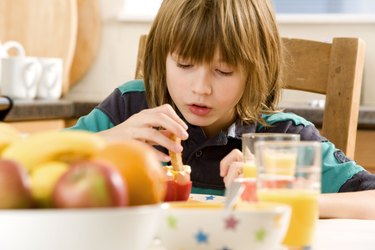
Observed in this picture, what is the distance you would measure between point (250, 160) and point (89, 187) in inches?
16.8

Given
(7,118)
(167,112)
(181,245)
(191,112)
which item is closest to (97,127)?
(191,112)

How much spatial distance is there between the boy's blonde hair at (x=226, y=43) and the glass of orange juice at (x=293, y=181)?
0.63m

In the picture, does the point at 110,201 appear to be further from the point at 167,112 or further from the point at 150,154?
the point at 167,112

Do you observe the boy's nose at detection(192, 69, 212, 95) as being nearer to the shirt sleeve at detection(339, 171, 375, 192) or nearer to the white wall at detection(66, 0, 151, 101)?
the shirt sleeve at detection(339, 171, 375, 192)

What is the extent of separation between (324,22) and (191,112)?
132 cm

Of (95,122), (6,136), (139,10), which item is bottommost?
(95,122)

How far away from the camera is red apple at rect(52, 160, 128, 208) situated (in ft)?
1.80

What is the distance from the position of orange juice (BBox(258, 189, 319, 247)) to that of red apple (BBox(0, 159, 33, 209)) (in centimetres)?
24

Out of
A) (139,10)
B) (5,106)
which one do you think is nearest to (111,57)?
(139,10)

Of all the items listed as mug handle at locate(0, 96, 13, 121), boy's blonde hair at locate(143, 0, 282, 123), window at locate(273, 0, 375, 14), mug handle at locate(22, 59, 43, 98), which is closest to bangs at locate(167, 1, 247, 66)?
boy's blonde hair at locate(143, 0, 282, 123)

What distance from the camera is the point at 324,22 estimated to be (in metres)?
2.58

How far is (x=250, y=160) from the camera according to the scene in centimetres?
96

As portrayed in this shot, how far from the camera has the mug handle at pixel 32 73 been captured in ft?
8.16

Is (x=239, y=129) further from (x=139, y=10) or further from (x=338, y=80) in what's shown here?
(x=139, y=10)
